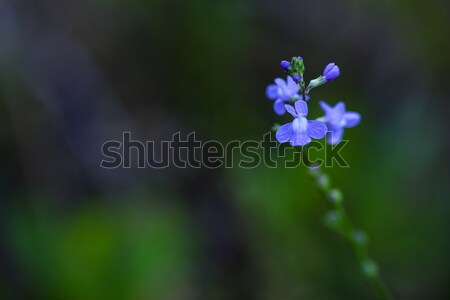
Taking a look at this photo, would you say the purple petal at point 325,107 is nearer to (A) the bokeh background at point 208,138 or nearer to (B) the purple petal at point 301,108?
(B) the purple petal at point 301,108

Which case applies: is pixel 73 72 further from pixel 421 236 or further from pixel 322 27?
pixel 421 236

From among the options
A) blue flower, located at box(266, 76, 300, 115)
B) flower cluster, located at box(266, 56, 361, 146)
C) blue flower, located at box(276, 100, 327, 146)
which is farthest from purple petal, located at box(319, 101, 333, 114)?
blue flower, located at box(276, 100, 327, 146)

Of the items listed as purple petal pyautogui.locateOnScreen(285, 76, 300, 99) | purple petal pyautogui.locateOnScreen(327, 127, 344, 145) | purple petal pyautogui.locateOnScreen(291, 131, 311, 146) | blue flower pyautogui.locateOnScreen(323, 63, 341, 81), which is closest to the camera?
purple petal pyautogui.locateOnScreen(291, 131, 311, 146)

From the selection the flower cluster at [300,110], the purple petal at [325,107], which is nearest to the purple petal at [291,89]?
the flower cluster at [300,110]

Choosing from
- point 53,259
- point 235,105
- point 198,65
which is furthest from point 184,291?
point 198,65

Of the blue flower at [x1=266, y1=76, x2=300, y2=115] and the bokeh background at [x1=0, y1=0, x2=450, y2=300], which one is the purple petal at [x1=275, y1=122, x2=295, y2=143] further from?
the bokeh background at [x1=0, y1=0, x2=450, y2=300]

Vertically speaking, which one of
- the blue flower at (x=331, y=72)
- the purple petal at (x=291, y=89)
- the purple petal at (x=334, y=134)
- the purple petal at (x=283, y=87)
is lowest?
the purple petal at (x=334, y=134)

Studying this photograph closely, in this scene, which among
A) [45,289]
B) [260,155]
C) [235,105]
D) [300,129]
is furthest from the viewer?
[235,105]

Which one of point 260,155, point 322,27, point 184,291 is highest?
point 322,27
